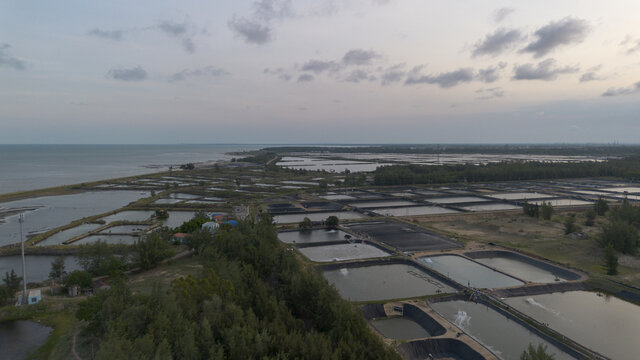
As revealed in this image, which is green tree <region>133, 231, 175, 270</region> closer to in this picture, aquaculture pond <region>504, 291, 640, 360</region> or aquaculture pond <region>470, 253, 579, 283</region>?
aquaculture pond <region>504, 291, 640, 360</region>

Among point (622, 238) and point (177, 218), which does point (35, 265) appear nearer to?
point (177, 218)

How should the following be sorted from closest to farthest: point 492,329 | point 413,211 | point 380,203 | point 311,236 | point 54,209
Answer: point 492,329 < point 311,236 < point 413,211 < point 54,209 < point 380,203

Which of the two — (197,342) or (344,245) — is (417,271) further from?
(197,342)

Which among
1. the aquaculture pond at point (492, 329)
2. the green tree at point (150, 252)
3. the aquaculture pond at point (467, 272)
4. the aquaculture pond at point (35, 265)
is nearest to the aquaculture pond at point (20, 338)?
the green tree at point (150, 252)

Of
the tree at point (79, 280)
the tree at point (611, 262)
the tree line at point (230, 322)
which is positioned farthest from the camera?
the tree at point (611, 262)

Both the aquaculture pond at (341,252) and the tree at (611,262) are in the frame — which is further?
the aquaculture pond at (341,252)

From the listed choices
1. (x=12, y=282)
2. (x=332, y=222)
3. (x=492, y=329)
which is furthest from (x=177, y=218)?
(x=492, y=329)

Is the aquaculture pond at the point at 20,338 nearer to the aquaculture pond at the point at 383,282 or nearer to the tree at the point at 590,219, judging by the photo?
the aquaculture pond at the point at 383,282

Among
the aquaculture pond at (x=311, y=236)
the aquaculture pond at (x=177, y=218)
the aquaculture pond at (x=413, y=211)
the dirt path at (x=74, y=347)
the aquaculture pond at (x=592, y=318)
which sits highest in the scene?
the aquaculture pond at (x=413, y=211)
